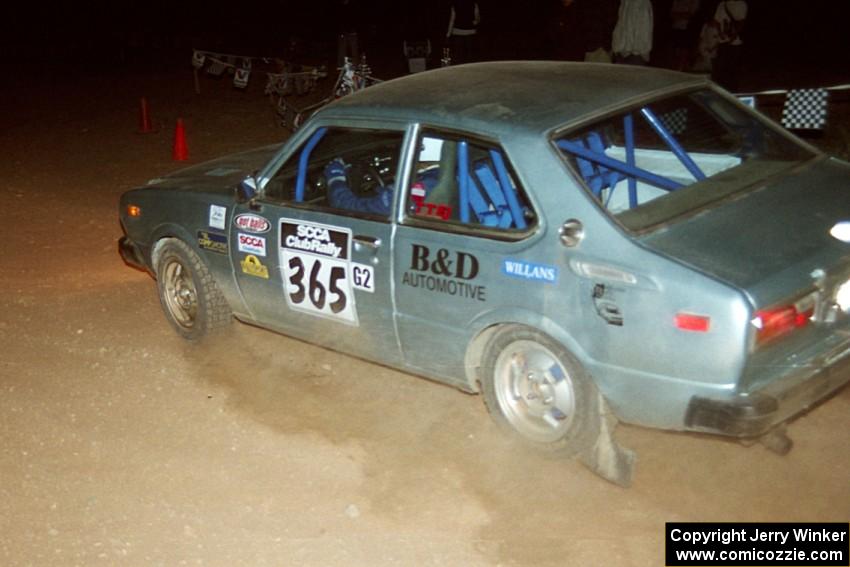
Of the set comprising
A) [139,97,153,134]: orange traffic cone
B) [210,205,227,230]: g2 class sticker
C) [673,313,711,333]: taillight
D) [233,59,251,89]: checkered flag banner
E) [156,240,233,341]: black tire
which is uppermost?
[673,313,711,333]: taillight

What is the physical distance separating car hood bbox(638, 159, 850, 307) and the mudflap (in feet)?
2.60

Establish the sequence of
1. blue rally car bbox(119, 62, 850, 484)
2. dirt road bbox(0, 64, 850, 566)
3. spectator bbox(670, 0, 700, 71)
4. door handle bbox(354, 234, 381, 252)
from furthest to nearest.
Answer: spectator bbox(670, 0, 700, 71) → door handle bbox(354, 234, 381, 252) → dirt road bbox(0, 64, 850, 566) → blue rally car bbox(119, 62, 850, 484)

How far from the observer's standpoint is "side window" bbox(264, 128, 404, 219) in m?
5.22

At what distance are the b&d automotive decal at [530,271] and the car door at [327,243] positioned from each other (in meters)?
0.69

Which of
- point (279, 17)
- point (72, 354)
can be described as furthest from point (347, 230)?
point (279, 17)

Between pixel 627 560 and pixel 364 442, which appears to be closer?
Result: pixel 627 560

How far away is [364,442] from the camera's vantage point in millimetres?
5094

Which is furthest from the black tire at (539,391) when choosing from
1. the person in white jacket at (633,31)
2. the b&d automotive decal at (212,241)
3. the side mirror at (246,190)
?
the person in white jacket at (633,31)

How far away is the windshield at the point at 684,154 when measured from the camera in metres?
4.64

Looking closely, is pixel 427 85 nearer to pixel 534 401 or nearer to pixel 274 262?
pixel 274 262

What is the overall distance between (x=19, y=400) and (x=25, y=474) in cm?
94

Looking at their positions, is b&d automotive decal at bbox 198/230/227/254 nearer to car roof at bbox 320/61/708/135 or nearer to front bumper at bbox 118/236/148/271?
front bumper at bbox 118/236/148/271

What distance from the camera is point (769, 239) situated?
417 cm

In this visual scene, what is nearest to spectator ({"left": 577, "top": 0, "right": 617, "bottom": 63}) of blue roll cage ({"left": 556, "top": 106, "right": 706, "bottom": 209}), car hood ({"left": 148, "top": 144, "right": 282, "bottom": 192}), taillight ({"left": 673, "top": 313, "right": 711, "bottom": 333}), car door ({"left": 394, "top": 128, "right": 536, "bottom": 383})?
car hood ({"left": 148, "top": 144, "right": 282, "bottom": 192})
